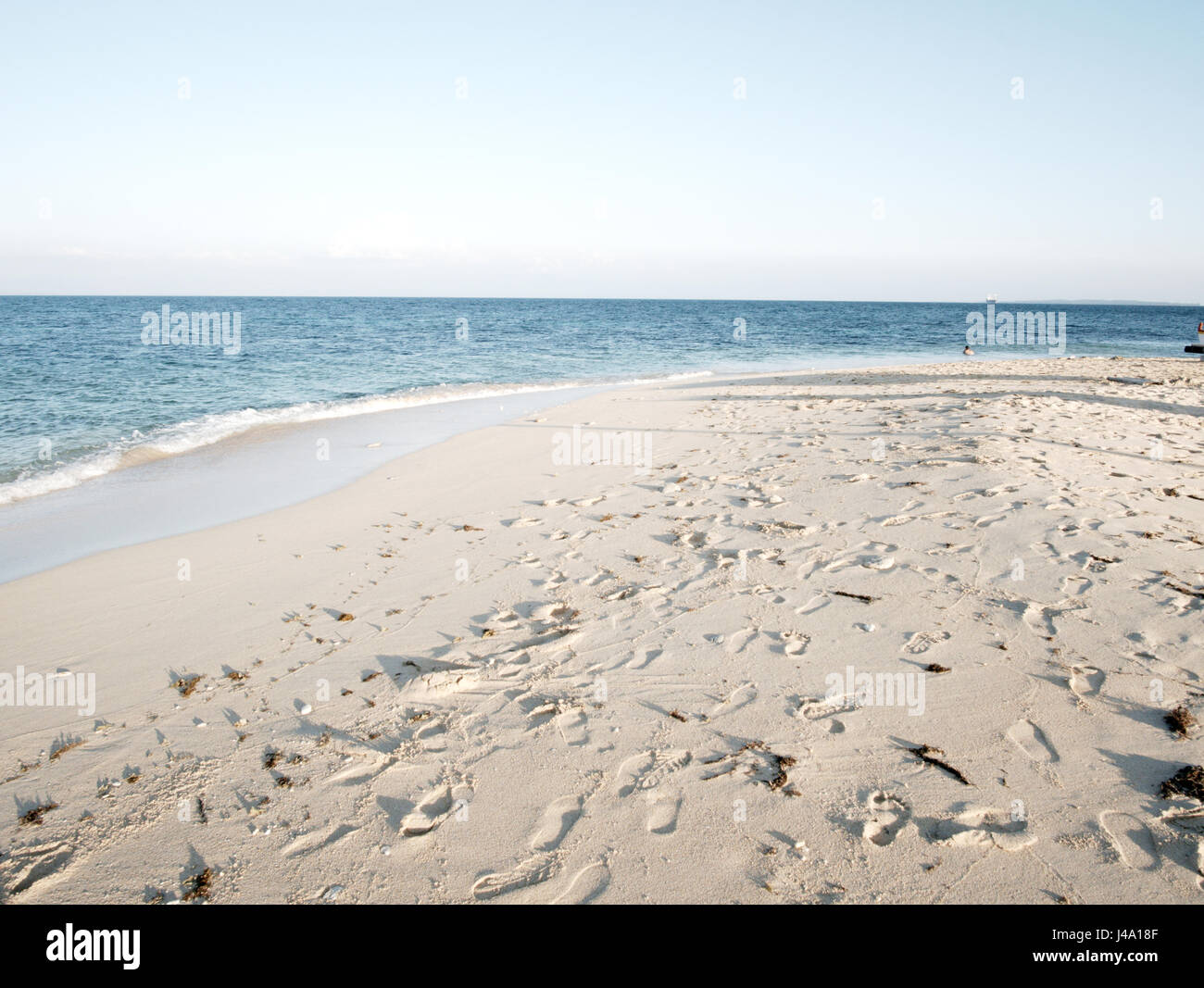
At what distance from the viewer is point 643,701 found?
3.90 m

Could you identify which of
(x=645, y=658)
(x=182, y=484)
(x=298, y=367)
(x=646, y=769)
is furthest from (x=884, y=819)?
(x=298, y=367)

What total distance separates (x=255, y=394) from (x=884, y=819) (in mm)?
19691

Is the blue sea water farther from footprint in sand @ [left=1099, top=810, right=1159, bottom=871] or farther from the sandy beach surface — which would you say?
footprint in sand @ [left=1099, top=810, right=1159, bottom=871]

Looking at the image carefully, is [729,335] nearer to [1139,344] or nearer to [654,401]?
[1139,344]

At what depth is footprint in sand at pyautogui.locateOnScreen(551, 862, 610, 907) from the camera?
263 cm

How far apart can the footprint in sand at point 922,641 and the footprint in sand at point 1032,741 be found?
30.6 inches

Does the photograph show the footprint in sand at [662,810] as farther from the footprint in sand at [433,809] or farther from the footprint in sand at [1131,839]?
the footprint in sand at [1131,839]

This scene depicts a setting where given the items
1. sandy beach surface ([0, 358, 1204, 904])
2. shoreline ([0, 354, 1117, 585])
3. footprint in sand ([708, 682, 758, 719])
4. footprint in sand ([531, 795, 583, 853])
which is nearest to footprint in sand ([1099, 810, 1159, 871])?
sandy beach surface ([0, 358, 1204, 904])

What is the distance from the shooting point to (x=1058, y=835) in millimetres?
2824

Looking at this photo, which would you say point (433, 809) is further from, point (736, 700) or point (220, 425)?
point (220, 425)

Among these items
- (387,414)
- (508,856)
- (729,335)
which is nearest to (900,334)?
(729,335)

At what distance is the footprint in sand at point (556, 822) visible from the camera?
292 cm

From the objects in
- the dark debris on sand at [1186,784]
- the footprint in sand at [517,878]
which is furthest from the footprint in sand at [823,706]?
the footprint in sand at [517,878]

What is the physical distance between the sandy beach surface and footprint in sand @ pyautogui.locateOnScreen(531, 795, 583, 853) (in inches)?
0.7
